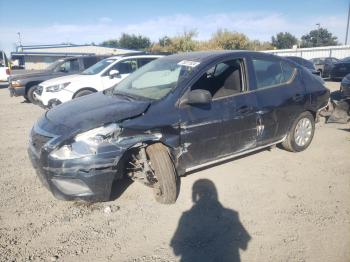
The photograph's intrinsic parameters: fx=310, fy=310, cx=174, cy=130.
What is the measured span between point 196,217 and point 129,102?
5.25 ft

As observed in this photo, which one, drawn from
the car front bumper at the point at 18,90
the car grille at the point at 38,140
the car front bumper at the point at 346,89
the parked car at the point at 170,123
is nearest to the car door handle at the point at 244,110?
the parked car at the point at 170,123

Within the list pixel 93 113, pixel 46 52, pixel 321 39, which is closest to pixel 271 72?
pixel 93 113

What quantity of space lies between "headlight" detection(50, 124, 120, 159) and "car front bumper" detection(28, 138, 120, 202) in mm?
61

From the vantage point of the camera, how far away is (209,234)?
3.12m

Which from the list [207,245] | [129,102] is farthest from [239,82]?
[207,245]

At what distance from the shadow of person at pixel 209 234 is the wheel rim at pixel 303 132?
2164 mm

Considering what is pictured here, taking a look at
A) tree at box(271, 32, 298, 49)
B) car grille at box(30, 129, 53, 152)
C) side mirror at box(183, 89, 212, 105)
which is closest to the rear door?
side mirror at box(183, 89, 212, 105)

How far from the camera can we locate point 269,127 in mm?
4574

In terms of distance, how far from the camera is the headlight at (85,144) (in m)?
3.24

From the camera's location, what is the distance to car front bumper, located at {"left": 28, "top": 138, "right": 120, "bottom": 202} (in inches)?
128

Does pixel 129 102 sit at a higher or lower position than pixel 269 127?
higher

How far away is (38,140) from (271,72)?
3.42 m

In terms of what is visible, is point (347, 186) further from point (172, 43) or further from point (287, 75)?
point (172, 43)

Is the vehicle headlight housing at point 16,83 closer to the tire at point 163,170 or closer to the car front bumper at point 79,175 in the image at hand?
the car front bumper at point 79,175
